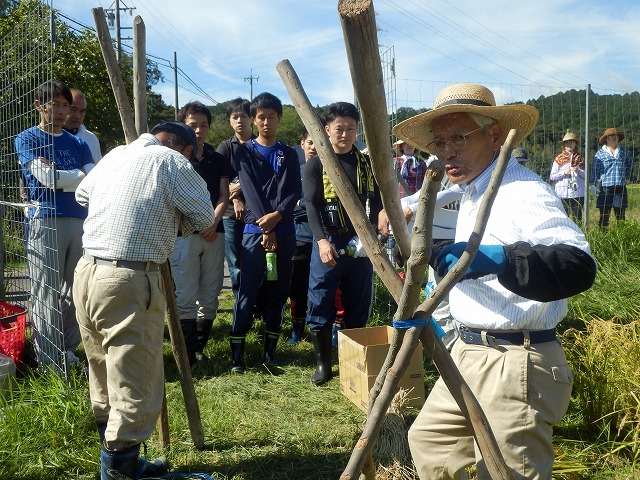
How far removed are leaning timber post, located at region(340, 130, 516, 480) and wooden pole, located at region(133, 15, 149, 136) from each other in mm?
2503

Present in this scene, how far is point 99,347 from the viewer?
347 centimetres

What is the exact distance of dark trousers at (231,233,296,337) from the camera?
552 centimetres

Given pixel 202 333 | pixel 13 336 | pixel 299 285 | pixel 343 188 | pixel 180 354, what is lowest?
pixel 202 333

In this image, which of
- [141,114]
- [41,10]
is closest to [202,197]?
[141,114]

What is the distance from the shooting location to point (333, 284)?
16.9ft

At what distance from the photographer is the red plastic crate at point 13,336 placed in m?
5.02

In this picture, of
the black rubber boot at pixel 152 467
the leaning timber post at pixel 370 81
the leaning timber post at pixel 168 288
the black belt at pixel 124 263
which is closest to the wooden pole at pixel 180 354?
the leaning timber post at pixel 168 288

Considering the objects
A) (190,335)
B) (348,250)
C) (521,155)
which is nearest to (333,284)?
Answer: (348,250)

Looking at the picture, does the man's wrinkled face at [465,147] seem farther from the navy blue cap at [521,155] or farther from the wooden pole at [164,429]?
the navy blue cap at [521,155]

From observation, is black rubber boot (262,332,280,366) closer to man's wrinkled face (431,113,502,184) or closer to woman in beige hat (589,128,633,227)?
man's wrinkled face (431,113,502,184)

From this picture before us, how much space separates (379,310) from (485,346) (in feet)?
15.5

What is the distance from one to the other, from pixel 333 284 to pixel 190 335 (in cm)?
142

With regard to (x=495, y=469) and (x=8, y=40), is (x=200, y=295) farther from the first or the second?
(x=495, y=469)

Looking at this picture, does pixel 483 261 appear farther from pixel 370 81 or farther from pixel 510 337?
pixel 370 81
